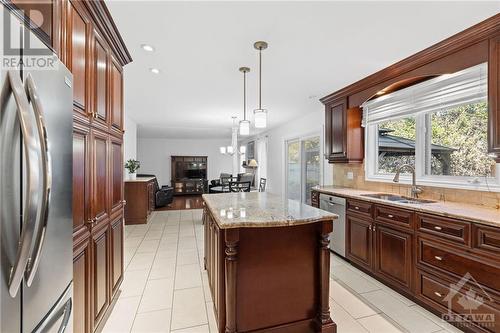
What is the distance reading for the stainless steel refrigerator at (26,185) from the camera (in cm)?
75

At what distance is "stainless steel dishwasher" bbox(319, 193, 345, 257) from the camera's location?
Result: 3.26m

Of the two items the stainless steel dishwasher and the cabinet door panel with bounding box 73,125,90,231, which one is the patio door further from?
the cabinet door panel with bounding box 73,125,90,231

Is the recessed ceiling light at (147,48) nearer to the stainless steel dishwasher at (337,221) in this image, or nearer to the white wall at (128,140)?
the stainless steel dishwasher at (337,221)

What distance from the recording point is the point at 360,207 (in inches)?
116

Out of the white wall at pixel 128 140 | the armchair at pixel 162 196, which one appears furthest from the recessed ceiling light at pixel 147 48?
the armchair at pixel 162 196

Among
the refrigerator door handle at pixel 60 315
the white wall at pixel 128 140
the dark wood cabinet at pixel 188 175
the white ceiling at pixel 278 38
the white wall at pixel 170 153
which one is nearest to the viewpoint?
the refrigerator door handle at pixel 60 315

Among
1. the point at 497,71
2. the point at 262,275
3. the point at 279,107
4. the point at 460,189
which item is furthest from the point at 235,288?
the point at 279,107

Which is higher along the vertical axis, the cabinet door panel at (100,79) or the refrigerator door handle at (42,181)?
the cabinet door panel at (100,79)

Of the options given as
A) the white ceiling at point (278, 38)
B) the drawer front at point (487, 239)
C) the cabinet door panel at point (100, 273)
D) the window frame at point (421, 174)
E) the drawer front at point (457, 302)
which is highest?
the white ceiling at point (278, 38)

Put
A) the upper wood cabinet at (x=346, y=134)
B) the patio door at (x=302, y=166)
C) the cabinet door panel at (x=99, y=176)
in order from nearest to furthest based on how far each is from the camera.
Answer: the cabinet door panel at (x=99, y=176)
the upper wood cabinet at (x=346, y=134)
the patio door at (x=302, y=166)

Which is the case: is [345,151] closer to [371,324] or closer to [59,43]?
[371,324]

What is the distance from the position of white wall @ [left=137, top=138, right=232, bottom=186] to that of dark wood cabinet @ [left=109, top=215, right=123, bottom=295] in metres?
8.40

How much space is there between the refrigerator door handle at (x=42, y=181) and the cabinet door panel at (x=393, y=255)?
108 inches

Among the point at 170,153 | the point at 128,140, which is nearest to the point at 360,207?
the point at 128,140
